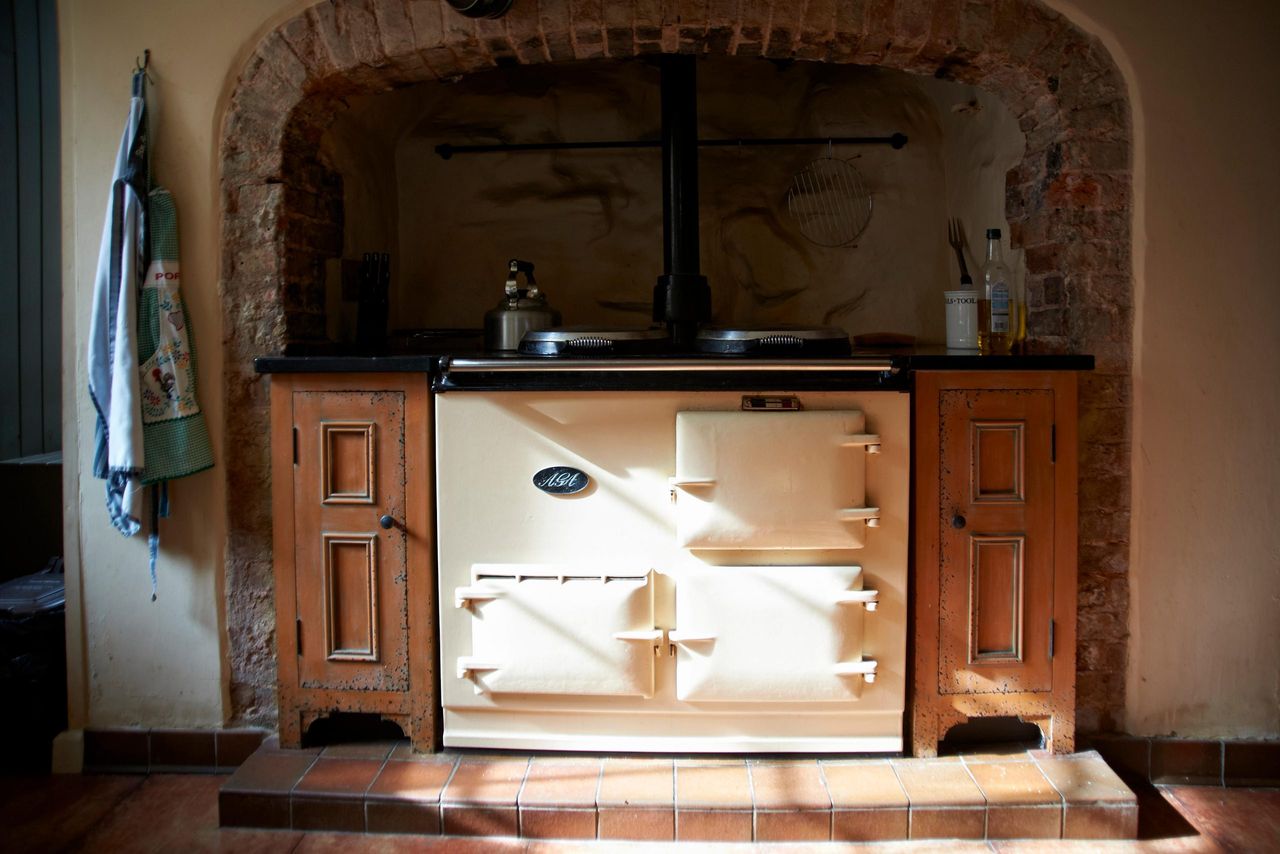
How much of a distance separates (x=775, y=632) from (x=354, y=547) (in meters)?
0.91

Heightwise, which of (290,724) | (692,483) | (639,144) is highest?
(639,144)

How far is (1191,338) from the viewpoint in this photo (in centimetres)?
208

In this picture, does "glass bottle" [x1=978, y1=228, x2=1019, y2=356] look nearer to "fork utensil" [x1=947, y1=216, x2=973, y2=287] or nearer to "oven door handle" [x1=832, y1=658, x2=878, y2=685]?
"fork utensil" [x1=947, y1=216, x2=973, y2=287]

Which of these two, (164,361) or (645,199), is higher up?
(645,199)

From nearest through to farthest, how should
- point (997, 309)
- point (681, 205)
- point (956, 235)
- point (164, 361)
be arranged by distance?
1. point (164, 361)
2. point (997, 309)
3. point (681, 205)
4. point (956, 235)

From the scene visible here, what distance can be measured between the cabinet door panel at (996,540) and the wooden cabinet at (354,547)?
1098 mm

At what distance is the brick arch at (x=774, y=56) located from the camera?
6.75 feet

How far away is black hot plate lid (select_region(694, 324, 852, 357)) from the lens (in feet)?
6.74

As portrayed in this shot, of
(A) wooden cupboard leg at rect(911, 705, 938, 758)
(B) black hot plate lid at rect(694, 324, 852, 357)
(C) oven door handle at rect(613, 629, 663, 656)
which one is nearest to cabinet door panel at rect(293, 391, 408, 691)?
(C) oven door handle at rect(613, 629, 663, 656)

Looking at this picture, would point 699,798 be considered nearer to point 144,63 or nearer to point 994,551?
point 994,551

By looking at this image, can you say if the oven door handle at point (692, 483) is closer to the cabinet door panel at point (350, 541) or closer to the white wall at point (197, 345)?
the cabinet door panel at point (350, 541)

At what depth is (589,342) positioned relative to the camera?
210cm

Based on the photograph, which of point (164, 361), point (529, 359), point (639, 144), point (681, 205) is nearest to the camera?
point (529, 359)

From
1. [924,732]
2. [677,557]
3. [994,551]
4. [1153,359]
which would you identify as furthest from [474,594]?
[1153,359]
